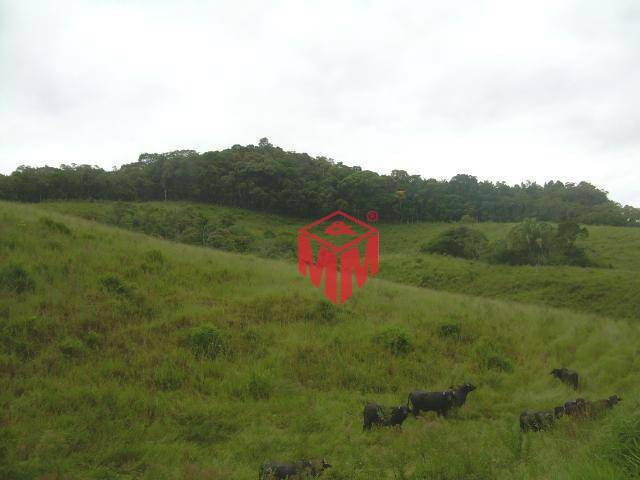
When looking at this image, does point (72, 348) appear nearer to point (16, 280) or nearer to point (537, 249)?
point (16, 280)

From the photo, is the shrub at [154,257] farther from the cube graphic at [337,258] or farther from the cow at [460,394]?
the cow at [460,394]

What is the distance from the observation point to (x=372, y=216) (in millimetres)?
58500

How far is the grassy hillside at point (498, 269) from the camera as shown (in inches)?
824

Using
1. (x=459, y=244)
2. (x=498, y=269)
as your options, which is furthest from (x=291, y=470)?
(x=459, y=244)

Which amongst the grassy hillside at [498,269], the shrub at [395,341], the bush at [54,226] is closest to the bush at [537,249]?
the grassy hillside at [498,269]

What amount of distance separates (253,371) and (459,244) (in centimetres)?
3100

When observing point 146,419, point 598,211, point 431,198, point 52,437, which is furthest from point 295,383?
point 598,211

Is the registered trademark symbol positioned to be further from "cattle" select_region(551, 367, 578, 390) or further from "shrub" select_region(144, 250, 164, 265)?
"cattle" select_region(551, 367, 578, 390)

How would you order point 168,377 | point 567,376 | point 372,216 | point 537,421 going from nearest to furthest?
point 537,421 → point 168,377 → point 567,376 → point 372,216

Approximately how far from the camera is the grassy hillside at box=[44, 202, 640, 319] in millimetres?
20922

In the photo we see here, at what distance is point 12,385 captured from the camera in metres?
6.25

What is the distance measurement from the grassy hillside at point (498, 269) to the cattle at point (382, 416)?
56.4 ft

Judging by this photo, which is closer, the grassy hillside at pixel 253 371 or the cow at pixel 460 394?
the grassy hillside at pixel 253 371

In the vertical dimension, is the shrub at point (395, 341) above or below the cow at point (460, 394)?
above
